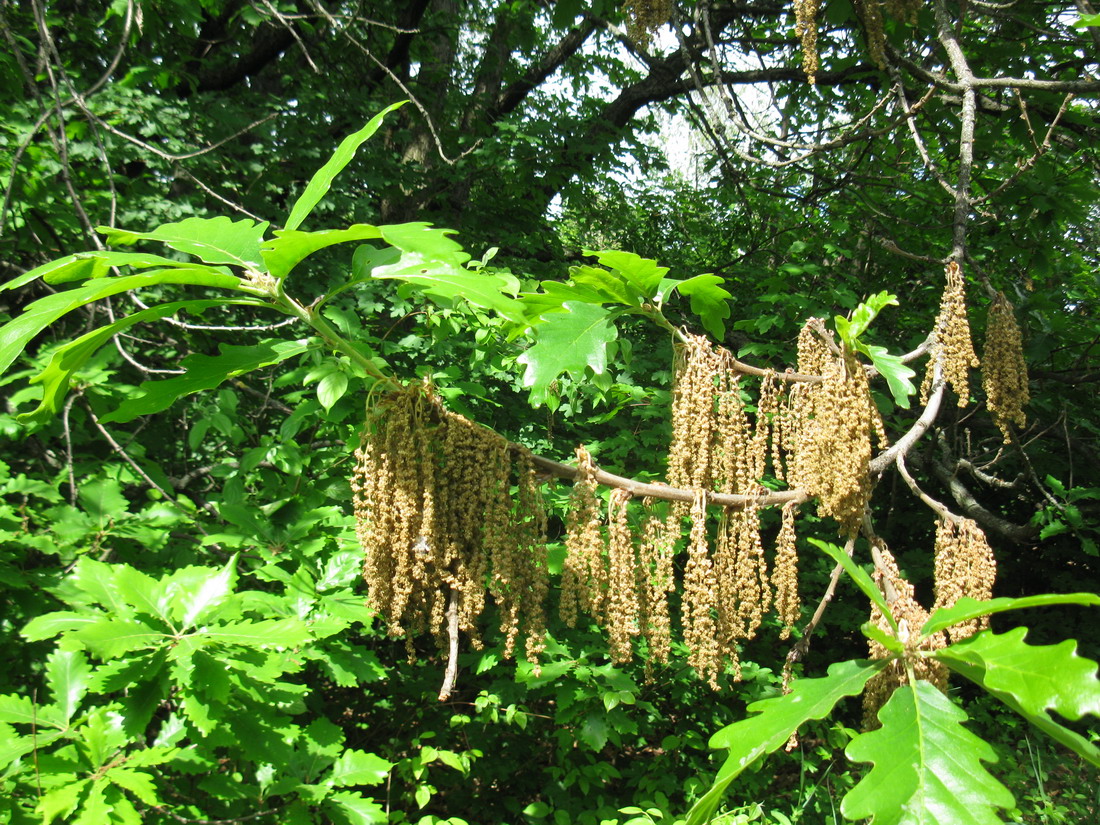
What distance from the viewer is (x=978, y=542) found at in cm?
169

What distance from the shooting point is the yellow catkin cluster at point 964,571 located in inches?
65.5

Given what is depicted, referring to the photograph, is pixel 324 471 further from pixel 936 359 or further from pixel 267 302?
pixel 936 359

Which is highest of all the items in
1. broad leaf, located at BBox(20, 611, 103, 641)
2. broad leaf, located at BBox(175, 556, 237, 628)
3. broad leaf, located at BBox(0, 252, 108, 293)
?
broad leaf, located at BBox(0, 252, 108, 293)

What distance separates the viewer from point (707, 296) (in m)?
1.62

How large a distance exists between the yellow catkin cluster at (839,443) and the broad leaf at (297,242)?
999mm

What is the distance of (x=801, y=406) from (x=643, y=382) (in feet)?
10.3

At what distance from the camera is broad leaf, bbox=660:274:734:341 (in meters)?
1.50

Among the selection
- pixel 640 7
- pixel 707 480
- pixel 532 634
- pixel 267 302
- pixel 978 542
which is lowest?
pixel 532 634

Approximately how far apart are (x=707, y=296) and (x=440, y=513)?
29.2 inches

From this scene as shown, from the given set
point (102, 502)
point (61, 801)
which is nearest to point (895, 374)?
point (61, 801)

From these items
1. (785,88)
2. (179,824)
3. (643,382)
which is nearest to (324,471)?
(179,824)

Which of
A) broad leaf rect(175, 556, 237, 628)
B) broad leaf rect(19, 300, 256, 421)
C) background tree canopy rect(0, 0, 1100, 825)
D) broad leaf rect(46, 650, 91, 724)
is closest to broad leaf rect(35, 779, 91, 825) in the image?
background tree canopy rect(0, 0, 1100, 825)

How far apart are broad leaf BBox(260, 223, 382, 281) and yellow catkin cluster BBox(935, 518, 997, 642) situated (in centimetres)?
144

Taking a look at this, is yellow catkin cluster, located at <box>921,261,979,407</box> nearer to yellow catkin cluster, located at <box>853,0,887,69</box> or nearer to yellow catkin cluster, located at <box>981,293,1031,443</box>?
yellow catkin cluster, located at <box>981,293,1031,443</box>
